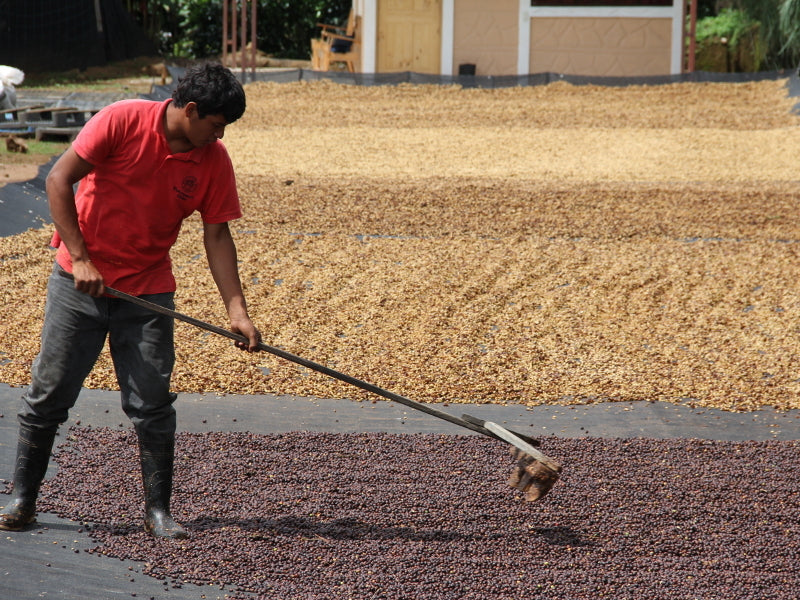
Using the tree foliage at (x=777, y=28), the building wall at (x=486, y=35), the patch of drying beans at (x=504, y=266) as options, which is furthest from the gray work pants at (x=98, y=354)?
the tree foliage at (x=777, y=28)

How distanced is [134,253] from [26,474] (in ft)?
2.90

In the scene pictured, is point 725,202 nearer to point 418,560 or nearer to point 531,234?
point 531,234

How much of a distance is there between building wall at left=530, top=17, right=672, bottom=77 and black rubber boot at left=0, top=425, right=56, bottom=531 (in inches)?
697

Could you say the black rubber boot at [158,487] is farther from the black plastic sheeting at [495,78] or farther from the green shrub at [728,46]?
the green shrub at [728,46]

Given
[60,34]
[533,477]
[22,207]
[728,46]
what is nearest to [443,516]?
[533,477]

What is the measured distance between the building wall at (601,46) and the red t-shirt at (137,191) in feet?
57.1

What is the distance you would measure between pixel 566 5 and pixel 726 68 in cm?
511

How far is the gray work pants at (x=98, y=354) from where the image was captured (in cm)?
315

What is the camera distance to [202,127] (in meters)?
3.00

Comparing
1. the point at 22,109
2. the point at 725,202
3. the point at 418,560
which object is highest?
the point at 22,109

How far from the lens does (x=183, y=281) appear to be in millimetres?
7020

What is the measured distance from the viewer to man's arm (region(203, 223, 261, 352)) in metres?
3.34

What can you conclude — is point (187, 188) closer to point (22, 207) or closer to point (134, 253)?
point (134, 253)

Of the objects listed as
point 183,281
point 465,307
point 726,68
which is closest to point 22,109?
point 183,281
